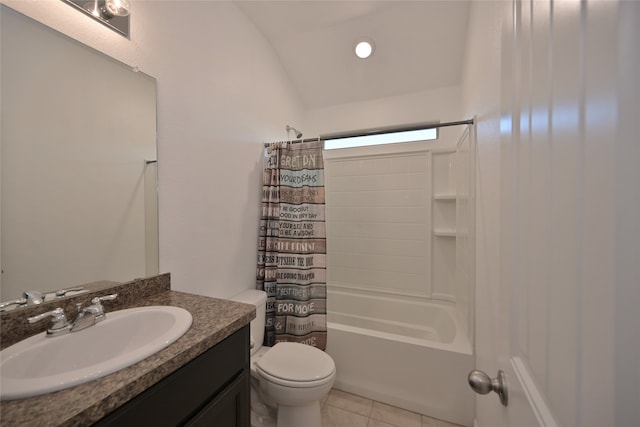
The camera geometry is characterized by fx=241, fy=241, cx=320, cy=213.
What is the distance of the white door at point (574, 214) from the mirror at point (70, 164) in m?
1.39

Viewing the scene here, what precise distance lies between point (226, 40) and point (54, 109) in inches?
46.4

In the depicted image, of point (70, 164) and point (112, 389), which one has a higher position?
point (70, 164)

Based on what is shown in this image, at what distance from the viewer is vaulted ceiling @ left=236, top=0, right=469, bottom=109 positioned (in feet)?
5.99

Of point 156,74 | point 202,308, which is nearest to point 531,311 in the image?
point 202,308

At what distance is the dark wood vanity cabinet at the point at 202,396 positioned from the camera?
59 centimetres

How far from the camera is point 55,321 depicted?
29.3 inches

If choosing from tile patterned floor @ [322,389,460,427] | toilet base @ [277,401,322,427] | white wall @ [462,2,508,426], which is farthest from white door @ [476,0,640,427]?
tile patterned floor @ [322,389,460,427]

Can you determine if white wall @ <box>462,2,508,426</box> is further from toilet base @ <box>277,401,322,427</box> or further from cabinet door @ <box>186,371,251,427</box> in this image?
cabinet door @ <box>186,371,251,427</box>

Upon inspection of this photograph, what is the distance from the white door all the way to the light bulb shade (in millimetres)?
1391

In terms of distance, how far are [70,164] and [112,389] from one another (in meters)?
0.84

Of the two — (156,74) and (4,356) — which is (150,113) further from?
(4,356)

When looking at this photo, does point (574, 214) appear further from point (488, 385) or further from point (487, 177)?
point (487, 177)

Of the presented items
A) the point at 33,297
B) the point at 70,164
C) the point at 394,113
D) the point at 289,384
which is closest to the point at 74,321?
the point at 33,297

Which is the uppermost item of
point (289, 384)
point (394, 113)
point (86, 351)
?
point (394, 113)
